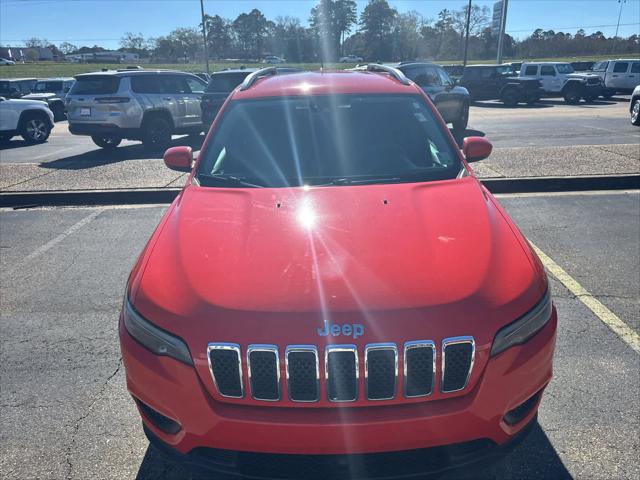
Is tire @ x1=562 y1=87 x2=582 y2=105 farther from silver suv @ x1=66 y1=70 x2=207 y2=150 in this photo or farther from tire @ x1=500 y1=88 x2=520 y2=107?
silver suv @ x1=66 y1=70 x2=207 y2=150

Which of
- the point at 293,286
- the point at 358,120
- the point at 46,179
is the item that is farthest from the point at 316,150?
the point at 46,179

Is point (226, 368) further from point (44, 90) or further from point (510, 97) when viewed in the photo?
point (510, 97)

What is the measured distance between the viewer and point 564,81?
2386 centimetres

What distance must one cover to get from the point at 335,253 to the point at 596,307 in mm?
2842

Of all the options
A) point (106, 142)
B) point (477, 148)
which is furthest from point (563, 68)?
point (477, 148)

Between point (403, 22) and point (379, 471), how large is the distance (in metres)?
114

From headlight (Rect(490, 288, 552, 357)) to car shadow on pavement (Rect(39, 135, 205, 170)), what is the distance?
9.40m

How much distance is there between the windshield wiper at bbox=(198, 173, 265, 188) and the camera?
3.06m

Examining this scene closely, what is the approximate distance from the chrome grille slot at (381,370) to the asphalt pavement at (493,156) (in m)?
6.55

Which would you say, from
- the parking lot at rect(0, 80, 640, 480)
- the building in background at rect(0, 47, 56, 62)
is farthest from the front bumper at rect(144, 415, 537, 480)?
the building in background at rect(0, 47, 56, 62)

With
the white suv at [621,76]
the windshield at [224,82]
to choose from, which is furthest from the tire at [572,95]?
the windshield at [224,82]

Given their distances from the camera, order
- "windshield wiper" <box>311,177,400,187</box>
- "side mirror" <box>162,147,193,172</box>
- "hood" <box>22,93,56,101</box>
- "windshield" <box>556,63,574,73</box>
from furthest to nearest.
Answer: "windshield" <box>556,63,574,73</box> → "hood" <box>22,93,56,101</box> → "side mirror" <box>162,147,193,172</box> → "windshield wiper" <box>311,177,400,187</box>

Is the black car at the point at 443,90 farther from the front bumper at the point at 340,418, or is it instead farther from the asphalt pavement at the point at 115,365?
the front bumper at the point at 340,418

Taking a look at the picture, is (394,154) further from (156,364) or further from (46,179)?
(46,179)
